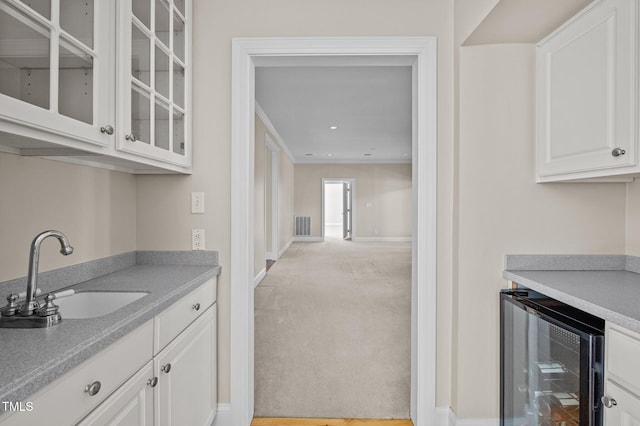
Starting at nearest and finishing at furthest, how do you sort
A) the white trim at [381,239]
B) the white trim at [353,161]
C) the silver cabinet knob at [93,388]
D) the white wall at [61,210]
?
the silver cabinet knob at [93,388] < the white wall at [61,210] < the white trim at [353,161] < the white trim at [381,239]

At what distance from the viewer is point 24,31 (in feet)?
3.12

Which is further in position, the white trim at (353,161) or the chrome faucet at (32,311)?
the white trim at (353,161)

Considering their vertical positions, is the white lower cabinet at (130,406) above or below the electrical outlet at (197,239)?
below

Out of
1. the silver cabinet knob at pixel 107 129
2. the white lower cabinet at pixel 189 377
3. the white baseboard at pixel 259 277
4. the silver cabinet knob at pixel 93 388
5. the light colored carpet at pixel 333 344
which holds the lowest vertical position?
the light colored carpet at pixel 333 344

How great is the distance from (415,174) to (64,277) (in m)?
1.79

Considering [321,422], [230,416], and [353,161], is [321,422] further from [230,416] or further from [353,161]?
[353,161]

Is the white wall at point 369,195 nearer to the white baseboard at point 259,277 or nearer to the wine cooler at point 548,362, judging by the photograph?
the white baseboard at point 259,277

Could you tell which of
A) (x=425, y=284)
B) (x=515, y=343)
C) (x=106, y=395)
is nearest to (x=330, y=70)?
(x=425, y=284)

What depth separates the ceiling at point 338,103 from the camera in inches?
147

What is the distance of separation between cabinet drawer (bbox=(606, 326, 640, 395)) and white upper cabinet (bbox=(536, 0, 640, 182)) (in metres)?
0.65

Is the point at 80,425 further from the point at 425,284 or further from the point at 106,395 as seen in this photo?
the point at 425,284

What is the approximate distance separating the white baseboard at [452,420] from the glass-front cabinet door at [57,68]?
6.82 ft

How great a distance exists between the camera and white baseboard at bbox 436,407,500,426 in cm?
184

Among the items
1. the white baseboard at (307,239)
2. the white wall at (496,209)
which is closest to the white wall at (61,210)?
the white wall at (496,209)
